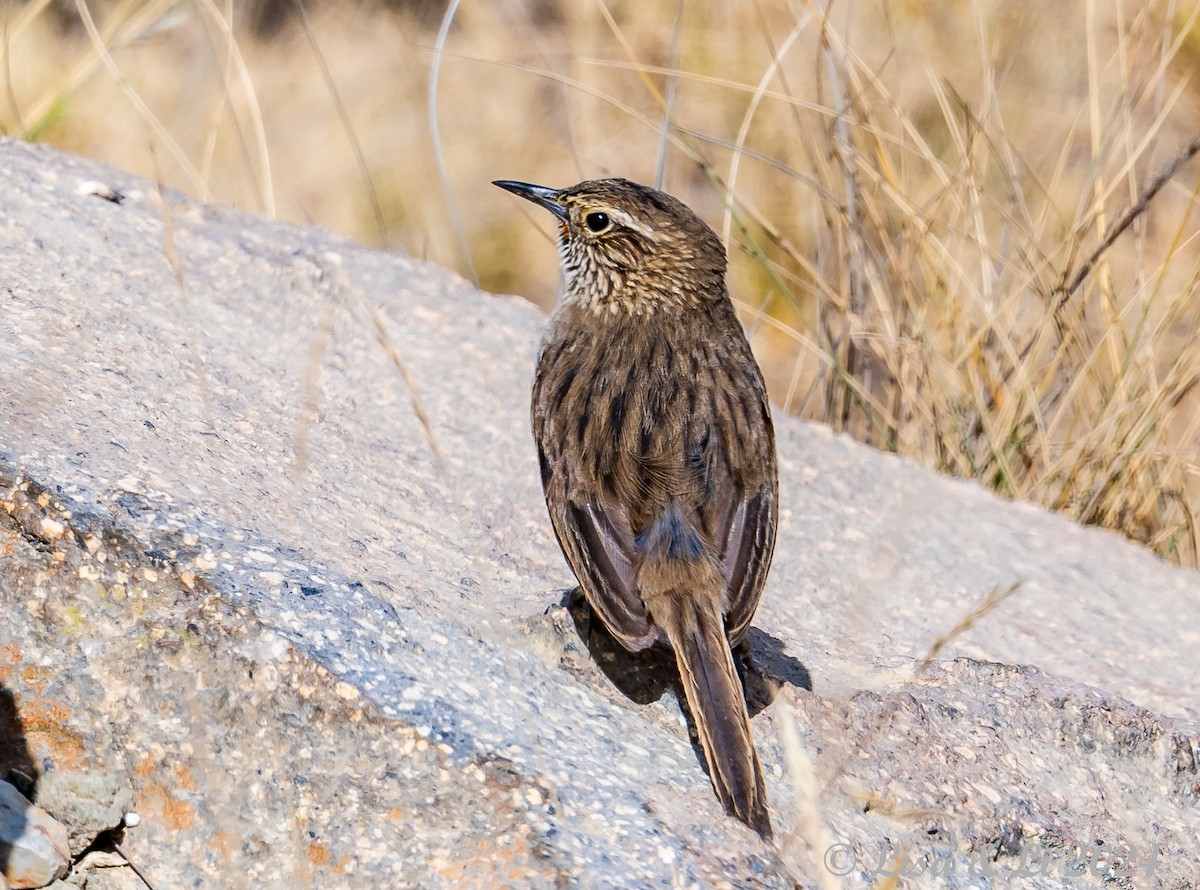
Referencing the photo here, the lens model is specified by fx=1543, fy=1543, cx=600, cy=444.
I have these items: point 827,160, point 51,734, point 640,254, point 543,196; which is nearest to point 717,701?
point 51,734

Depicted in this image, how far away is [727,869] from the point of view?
9.78 feet

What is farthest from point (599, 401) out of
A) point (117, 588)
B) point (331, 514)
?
point (117, 588)

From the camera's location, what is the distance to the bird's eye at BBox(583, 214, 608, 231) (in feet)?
15.4

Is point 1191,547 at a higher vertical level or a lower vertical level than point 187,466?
lower

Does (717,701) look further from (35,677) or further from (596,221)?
(596,221)

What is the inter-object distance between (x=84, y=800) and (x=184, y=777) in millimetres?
196

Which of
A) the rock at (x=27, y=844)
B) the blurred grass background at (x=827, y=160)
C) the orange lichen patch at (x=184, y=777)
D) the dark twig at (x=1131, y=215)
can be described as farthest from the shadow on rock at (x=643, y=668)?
the blurred grass background at (x=827, y=160)

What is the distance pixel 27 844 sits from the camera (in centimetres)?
285

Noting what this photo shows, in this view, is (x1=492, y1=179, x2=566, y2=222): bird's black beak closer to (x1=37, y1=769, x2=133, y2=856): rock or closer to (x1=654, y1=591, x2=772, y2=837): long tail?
(x1=654, y1=591, x2=772, y2=837): long tail

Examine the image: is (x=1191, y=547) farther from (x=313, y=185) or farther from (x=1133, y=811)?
(x=313, y=185)

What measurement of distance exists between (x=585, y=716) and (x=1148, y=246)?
748 centimetres

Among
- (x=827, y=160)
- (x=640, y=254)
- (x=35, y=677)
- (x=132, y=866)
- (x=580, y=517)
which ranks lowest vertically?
(x=132, y=866)

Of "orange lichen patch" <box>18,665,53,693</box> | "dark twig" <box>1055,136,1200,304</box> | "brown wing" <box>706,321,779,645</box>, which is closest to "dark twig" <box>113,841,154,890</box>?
"orange lichen patch" <box>18,665,53,693</box>

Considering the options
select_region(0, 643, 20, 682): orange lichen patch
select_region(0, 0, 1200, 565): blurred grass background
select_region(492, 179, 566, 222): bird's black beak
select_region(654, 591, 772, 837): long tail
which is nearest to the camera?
select_region(0, 643, 20, 682): orange lichen patch
